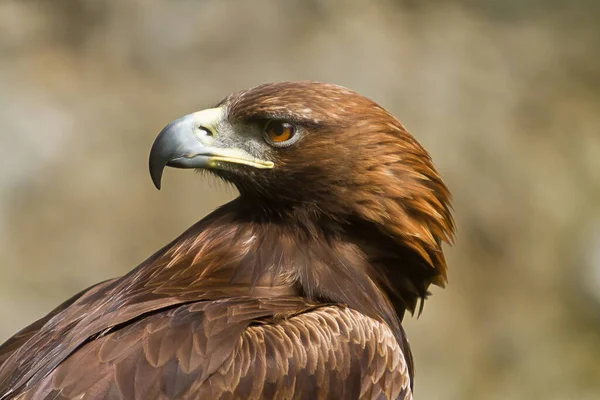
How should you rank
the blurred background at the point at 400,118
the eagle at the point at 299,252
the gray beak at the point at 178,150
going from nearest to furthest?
the eagle at the point at 299,252 → the gray beak at the point at 178,150 → the blurred background at the point at 400,118

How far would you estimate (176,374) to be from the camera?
7.47 feet

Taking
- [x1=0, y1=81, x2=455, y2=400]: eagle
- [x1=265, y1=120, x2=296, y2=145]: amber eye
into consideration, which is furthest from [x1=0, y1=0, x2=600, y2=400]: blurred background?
[x1=265, y1=120, x2=296, y2=145]: amber eye

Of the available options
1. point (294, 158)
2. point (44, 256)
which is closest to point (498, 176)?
point (44, 256)

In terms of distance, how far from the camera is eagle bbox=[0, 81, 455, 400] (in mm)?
2447

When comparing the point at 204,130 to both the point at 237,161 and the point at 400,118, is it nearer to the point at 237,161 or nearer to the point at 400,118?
the point at 237,161

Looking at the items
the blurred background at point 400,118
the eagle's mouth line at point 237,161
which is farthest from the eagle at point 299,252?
the blurred background at point 400,118

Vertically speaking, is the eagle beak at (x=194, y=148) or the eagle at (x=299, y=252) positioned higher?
the eagle beak at (x=194, y=148)

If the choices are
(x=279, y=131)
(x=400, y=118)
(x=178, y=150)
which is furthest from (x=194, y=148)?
(x=400, y=118)

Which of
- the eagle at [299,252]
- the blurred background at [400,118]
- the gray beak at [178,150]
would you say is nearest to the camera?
the eagle at [299,252]

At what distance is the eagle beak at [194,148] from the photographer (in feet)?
8.88

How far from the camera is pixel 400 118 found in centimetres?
640

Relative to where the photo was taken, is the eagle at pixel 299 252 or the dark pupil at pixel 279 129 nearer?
the eagle at pixel 299 252

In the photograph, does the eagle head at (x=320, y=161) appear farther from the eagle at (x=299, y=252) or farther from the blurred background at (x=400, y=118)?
the blurred background at (x=400, y=118)

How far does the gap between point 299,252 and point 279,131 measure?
38 centimetres
